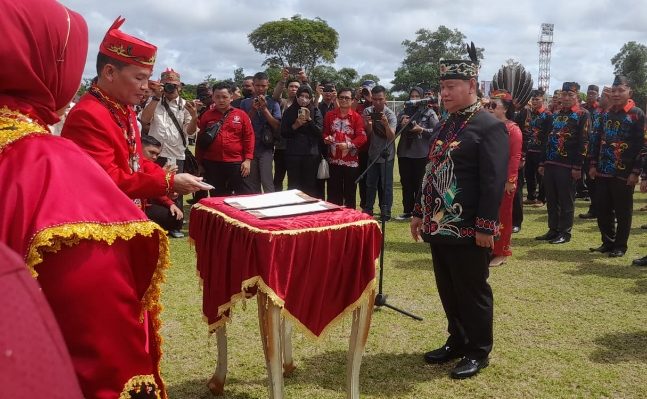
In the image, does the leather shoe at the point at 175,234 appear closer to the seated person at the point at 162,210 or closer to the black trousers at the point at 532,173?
the seated person at the point at 162,210

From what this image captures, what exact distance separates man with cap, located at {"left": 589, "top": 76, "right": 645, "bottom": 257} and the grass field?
2.46 ft

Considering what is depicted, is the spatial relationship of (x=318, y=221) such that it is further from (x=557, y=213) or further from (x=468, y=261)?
(x=557, y=213)

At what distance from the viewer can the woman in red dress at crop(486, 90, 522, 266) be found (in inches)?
237

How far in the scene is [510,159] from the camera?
6086 mm

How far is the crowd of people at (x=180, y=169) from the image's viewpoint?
126 cm

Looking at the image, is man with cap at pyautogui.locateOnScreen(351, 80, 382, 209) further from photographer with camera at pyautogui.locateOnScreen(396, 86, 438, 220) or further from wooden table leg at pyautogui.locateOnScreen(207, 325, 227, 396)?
wooden table leg at pyautogui.locateOnScreen(207, 325, 227, 396)

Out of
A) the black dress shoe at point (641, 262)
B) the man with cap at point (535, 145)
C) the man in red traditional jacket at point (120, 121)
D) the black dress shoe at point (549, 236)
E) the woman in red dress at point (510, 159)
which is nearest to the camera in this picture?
the man in red traditional jacket at point (120, 121)

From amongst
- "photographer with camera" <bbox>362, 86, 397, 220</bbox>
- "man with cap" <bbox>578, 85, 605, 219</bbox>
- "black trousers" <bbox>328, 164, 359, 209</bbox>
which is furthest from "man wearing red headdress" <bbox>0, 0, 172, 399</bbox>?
"man with cap" <bbox>578, 85, 605, 219</bbox>

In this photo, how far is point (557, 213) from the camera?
783cm

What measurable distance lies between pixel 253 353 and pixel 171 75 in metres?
4.55

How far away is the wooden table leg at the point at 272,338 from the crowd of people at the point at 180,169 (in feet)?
2.17

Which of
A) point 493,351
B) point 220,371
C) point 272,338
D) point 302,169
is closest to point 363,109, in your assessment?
point 302,169

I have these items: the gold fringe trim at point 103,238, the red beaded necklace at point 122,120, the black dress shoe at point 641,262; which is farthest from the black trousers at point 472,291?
the black dress shoe at point 641,262

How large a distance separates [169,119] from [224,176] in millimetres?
1024
